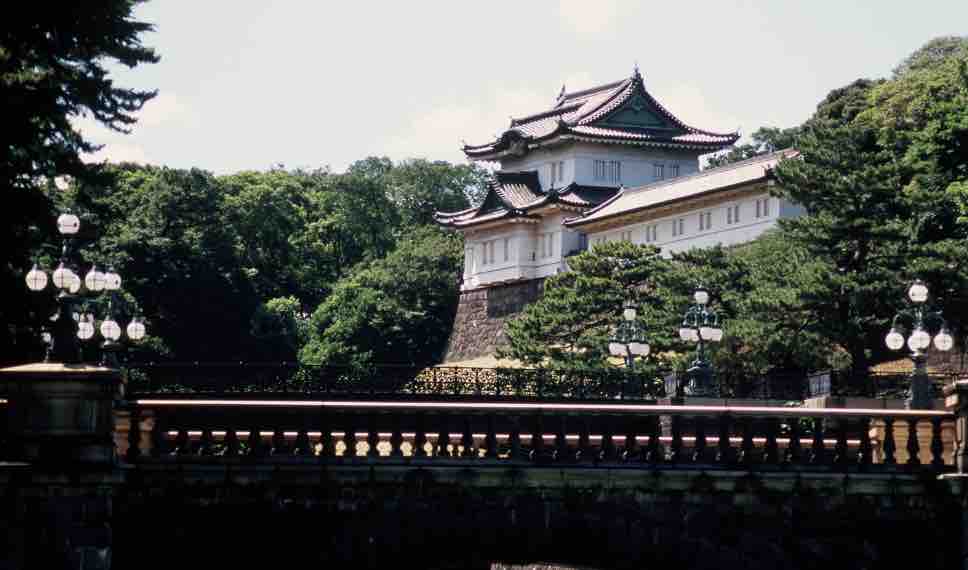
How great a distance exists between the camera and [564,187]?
112500 mm

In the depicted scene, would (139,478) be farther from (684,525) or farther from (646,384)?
(646,384)

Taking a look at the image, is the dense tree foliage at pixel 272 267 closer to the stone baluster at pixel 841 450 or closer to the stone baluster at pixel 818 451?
the stone baluster at pixel 818 451

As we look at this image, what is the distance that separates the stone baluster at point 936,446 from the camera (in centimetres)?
3064

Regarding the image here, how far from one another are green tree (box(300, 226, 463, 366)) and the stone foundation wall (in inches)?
28.5

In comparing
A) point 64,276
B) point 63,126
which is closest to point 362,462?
point 64,276

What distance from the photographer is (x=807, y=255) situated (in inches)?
2689

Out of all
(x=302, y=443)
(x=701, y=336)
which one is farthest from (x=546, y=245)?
(x=302, y=443)

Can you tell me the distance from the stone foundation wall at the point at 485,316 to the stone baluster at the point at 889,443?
75.5m

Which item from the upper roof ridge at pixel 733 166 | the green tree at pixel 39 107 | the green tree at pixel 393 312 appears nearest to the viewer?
the green tree at pixel 39 107

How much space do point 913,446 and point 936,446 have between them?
307 millimetres

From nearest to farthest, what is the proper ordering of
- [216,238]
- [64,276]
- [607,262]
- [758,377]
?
1. [64,276]
2. [758,377]
3. [607,262]
4. [216,238]

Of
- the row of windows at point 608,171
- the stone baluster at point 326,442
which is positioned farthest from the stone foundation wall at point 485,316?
the stone baluster at point 326,442

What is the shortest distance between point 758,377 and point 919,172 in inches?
442

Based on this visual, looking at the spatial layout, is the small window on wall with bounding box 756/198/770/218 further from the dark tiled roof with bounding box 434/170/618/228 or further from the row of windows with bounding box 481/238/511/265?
the row of windows with bounding box 481/238/511/265
